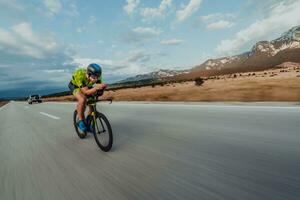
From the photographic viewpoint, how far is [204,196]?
306 cm

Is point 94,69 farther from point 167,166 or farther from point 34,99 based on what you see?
point 34,99

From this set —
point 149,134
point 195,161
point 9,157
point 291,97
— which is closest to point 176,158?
point 195,161

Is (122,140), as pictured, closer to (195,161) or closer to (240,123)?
(195,161)

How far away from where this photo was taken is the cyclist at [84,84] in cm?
568

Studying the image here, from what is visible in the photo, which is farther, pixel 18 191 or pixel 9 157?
pixel 9 157

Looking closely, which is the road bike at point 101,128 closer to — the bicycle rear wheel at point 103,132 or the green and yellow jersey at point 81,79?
the bicycle rear wheel at point 103,132

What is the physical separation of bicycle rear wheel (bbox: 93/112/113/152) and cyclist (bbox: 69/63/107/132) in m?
0.48

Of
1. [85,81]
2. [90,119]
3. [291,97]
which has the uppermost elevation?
[85,81]

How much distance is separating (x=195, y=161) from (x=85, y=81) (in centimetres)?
324

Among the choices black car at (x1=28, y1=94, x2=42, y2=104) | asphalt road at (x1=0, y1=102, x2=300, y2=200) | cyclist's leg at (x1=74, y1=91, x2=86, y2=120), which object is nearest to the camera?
asphalt road at (x1=0, y1=102, x2=300, y2=200)

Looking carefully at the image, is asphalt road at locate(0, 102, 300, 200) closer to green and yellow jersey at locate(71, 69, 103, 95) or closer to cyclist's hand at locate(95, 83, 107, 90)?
cyclist's hand at locate(95, 83, 107, 90)

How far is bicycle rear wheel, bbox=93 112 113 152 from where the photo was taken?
5645 millimetres

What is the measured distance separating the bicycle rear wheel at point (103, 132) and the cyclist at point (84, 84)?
477mm

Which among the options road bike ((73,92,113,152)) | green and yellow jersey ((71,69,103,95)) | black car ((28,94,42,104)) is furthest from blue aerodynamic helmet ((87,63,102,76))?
black car ((28,94,42,104))
